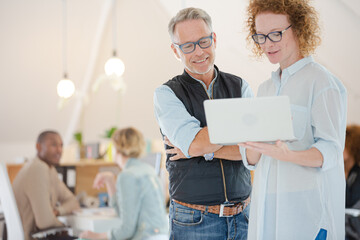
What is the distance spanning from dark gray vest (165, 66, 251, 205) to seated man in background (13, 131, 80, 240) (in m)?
1.65

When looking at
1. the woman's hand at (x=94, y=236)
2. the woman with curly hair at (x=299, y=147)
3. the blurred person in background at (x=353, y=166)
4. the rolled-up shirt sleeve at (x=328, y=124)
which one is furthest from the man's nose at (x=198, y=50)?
the blurred person in background at (x=353, y=166)

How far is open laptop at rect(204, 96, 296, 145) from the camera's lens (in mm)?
1065

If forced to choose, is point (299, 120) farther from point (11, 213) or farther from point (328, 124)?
point (11, 213)

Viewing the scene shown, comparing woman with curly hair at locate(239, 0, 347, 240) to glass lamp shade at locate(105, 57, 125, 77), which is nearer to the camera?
woman with curly hair at locate(239, 0, 347, 240)

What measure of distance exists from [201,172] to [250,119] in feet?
1.73

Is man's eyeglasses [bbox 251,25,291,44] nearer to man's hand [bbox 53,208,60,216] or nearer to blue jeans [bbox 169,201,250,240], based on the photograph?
blue jeans [bbox 169,201,250,240]

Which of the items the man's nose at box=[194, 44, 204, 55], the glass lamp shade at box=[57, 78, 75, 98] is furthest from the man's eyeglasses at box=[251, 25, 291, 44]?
the glass lamp shade at box=[57, 78, 75, 98]

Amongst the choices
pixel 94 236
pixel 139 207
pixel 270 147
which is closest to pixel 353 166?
pixel 139 207

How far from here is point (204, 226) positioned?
5.07 feet

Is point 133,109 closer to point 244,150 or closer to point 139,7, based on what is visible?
point 139,7

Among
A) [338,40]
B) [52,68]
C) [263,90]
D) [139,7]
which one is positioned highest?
[139,7]

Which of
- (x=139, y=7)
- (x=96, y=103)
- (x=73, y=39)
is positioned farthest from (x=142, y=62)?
(x=96, y=103)

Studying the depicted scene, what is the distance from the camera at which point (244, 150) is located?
1.33 meters

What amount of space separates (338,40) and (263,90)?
1.39 meters
